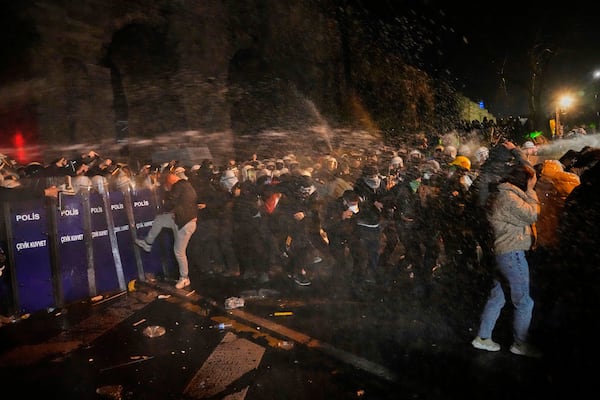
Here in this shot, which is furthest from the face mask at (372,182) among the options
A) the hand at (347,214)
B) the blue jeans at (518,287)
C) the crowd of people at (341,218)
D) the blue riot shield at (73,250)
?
the blue riot shield at (73,250)

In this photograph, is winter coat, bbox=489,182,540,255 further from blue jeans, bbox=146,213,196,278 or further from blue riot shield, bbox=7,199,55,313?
blue riot shield, bbox=7,199,55,313

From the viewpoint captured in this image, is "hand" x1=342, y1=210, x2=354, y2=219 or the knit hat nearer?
"hand" x1=342, y1=210, x2=354, y2=219

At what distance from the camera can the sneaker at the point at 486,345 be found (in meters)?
4.11

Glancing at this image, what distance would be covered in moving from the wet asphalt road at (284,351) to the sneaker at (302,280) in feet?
1.22

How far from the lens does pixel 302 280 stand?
21.9ft

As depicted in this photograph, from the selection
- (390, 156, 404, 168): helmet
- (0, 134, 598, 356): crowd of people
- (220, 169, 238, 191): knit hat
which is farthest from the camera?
(390, 156, 404, 168): helmet

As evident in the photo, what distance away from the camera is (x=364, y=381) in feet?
12.1

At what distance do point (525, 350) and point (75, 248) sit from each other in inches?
243

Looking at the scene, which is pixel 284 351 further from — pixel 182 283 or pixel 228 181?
pixel 228 181

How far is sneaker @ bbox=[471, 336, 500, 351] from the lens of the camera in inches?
162

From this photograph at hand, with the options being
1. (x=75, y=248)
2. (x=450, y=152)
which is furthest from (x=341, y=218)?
(x=450, y=152)

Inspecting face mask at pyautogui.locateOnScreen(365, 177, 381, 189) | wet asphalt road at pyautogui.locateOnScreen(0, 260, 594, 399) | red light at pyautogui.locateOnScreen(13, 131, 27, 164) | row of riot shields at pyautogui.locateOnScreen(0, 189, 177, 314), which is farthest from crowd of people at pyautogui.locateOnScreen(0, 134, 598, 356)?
red light at pyautogui.locateOnScreen(13, 131, 27, 164)

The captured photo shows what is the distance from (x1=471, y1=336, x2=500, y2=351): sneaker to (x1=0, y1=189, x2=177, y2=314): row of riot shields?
17.6 feet

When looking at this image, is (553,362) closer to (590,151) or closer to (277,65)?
(590,151)
